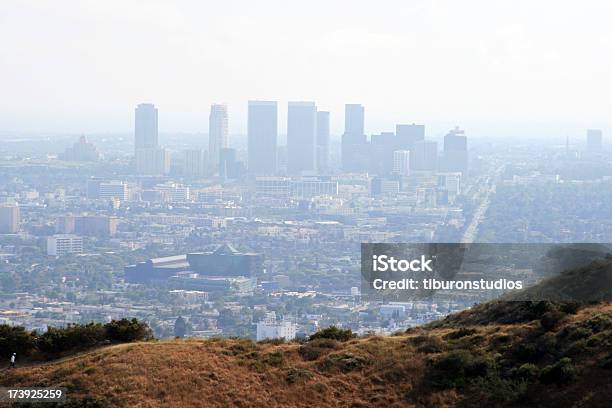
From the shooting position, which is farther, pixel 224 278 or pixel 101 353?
pixel 224 278

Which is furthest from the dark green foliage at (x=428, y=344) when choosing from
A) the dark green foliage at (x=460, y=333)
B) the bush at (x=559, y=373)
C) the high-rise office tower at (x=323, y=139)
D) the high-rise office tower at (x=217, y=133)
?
the high-rise office tower at (x=217, y=133)

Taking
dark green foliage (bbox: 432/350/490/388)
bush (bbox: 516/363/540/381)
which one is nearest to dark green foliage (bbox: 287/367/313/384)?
dark green foliage (bbox: 432/350/490/388)

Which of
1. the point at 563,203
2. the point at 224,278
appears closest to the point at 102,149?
the point at 563,203

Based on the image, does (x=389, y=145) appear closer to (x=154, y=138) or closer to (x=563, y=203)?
(x=154, y=138)

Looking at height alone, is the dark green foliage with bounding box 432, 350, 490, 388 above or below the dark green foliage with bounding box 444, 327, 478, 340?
below

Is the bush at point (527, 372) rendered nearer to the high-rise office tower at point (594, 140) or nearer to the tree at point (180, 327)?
the tree at point (180, 327)

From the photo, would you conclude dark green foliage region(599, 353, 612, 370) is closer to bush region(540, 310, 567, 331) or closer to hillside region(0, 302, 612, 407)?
hillside region(0, 302, 612, 407)
